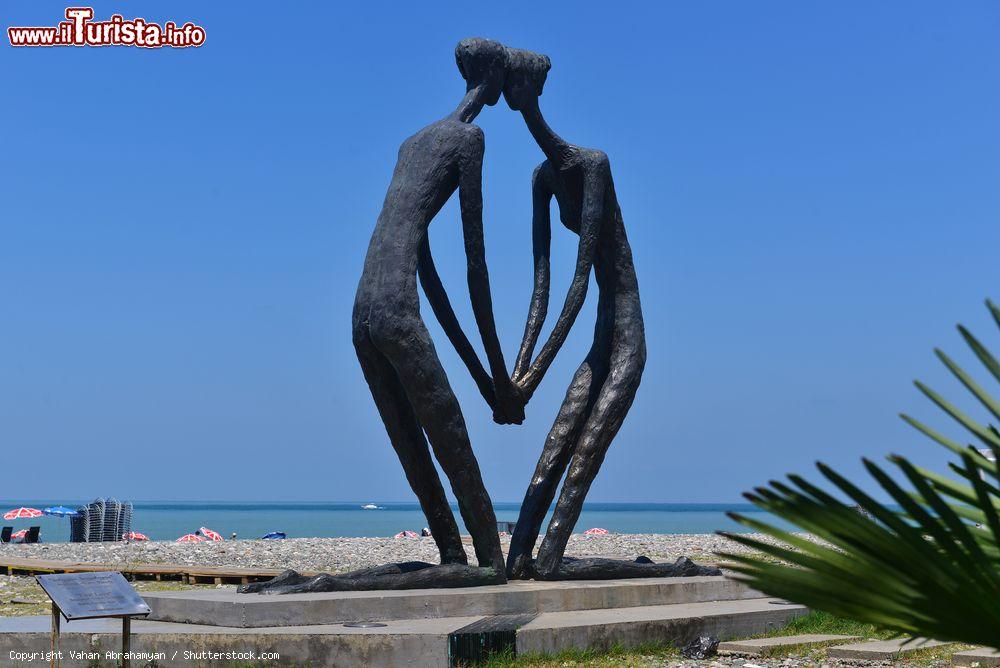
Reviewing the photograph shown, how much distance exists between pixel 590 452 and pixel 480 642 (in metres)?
2.68

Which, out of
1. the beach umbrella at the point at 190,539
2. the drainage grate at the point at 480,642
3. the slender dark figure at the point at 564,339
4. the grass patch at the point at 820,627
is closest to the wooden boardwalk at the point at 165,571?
the slender dark figure at the point at 564,339

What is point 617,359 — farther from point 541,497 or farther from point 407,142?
point 407,142

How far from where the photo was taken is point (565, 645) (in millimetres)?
7293

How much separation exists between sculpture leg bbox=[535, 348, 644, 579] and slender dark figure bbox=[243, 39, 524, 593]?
56cm

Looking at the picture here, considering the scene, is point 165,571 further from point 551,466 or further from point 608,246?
point 608,246

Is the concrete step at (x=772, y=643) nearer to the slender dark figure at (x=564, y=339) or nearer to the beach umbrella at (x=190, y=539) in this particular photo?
the slender dark figure at (x=564, y=339)

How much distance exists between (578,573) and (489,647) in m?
2.22

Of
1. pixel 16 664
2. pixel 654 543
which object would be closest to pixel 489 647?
pixel 16 664

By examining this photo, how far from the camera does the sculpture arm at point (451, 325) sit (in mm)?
8758

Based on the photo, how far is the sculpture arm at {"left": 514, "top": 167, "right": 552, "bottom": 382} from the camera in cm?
912

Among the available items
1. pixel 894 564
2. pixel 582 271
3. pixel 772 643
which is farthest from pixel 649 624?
pixel 894 564

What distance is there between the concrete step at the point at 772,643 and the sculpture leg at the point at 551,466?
1747mm

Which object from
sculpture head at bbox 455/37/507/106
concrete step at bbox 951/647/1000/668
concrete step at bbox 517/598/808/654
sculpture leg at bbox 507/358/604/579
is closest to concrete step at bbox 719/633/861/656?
concrete step at bbox 517/598/808/654

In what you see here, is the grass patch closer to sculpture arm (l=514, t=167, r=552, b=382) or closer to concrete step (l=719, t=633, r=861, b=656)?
concrete step (l=719, t=633, r=861, b=656)
